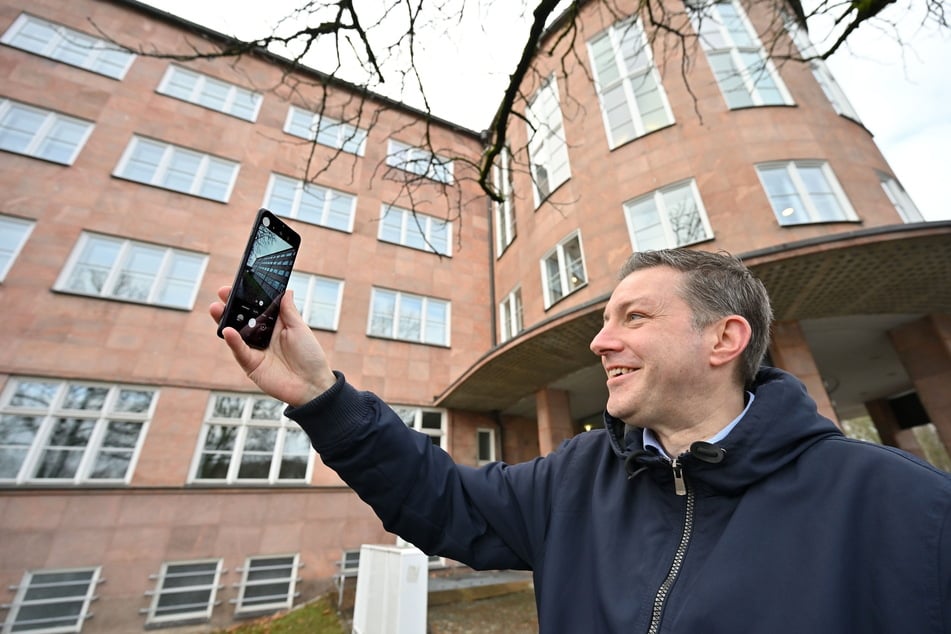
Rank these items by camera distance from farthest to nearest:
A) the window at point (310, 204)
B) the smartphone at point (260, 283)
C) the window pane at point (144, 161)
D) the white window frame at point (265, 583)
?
the window at point (310, 204) → the window pane at point (144, 161) → the white window frame at point (265, 583) → the smartphone at point (260, 283)

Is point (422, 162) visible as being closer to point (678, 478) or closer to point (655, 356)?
point (655, 356)

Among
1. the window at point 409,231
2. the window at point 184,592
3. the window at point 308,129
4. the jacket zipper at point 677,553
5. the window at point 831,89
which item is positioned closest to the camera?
the jacket zipper at point 677,553

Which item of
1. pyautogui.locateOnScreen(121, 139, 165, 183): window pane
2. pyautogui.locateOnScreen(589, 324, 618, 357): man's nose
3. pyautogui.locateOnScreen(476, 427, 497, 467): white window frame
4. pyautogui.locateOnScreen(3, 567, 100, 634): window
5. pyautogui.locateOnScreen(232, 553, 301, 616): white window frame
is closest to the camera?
pyautogui.locateOnScreen(589, 324, 618, 357): man's nose

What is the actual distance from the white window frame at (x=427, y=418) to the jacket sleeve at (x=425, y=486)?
9316 mm

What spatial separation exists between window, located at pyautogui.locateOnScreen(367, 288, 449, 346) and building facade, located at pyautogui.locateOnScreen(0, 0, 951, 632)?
0.27ft

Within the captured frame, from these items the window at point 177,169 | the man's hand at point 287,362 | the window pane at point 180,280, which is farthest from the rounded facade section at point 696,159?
the window at point 177,169

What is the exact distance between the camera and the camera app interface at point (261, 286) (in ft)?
5.31

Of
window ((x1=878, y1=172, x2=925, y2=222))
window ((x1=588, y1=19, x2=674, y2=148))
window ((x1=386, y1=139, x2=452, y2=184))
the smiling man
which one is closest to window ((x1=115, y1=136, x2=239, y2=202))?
window ((x1=386, y1=139, x2=452, y2=184))

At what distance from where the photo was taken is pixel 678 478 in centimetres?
141

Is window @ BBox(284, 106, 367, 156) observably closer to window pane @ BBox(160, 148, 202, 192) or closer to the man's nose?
window pane @ BBox(160, 148, 202, 192)

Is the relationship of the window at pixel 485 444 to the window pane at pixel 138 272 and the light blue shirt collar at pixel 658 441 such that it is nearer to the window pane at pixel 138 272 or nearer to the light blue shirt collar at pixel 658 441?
the window pane at pixel 138 272

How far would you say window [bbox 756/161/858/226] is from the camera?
7328 mm

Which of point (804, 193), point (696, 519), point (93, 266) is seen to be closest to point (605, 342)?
point (696, 519)

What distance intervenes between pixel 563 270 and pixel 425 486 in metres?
8.90
